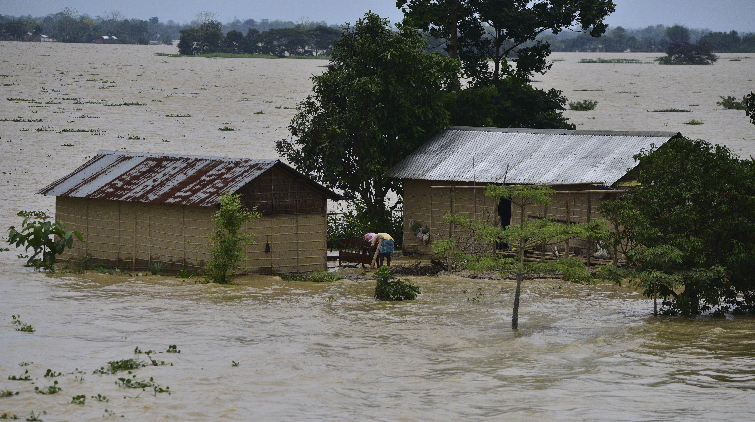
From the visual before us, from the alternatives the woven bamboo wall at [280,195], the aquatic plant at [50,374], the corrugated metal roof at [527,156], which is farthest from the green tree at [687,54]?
the aquatic plant at [50,374]

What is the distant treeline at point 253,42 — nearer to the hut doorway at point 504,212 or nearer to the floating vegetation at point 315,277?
the hut doorway at point 504,212

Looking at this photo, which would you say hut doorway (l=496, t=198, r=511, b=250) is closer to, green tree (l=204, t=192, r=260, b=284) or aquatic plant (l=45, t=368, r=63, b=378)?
green tree (l=204, t=192, r=260, b=284)

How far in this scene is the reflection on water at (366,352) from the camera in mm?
13711

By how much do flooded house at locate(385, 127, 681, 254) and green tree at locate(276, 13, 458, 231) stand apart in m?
0.81

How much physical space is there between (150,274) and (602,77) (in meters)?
82.5

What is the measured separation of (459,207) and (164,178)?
797 centimetres

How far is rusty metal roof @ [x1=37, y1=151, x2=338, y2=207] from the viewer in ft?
77.2

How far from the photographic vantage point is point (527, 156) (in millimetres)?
27438

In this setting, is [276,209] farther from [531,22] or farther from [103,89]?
[103,89]

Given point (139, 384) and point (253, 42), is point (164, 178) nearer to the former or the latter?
point (139, 384)

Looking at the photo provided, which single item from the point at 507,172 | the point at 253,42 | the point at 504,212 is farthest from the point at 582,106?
the point at 253,42

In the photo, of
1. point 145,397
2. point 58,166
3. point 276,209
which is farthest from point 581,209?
point 58,166

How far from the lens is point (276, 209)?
78.6ft

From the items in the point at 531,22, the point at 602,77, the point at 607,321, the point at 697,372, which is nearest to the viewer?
the point at 697,372
